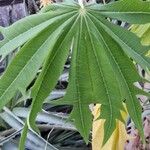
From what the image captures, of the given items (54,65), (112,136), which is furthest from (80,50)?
(112,136)

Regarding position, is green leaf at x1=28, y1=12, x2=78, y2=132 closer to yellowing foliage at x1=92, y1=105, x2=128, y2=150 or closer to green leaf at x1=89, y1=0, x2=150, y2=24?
green leaf at x1=89, y1=0, x2=150, y2=24

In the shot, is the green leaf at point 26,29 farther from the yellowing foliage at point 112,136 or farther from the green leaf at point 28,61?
the yellowing foliage at point 112,136

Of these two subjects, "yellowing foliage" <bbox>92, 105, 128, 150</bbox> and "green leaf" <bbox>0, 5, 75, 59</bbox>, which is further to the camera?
"yellowing foliage" <bbox>92, 105, 128, 150</bbox>

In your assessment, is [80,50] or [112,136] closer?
[80,50]

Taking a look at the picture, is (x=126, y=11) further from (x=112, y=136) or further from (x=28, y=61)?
(x=112, y=136)

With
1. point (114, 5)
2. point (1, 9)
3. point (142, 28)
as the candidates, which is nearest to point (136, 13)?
point (114, 5)

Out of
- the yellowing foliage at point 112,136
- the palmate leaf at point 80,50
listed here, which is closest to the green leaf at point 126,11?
the palmate leaf at point 80,50

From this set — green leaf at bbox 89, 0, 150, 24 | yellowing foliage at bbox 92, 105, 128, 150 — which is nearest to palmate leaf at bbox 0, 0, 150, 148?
green leaf at bbox 89, 0, 150, 24

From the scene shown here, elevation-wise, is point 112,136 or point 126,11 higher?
point 126,11
